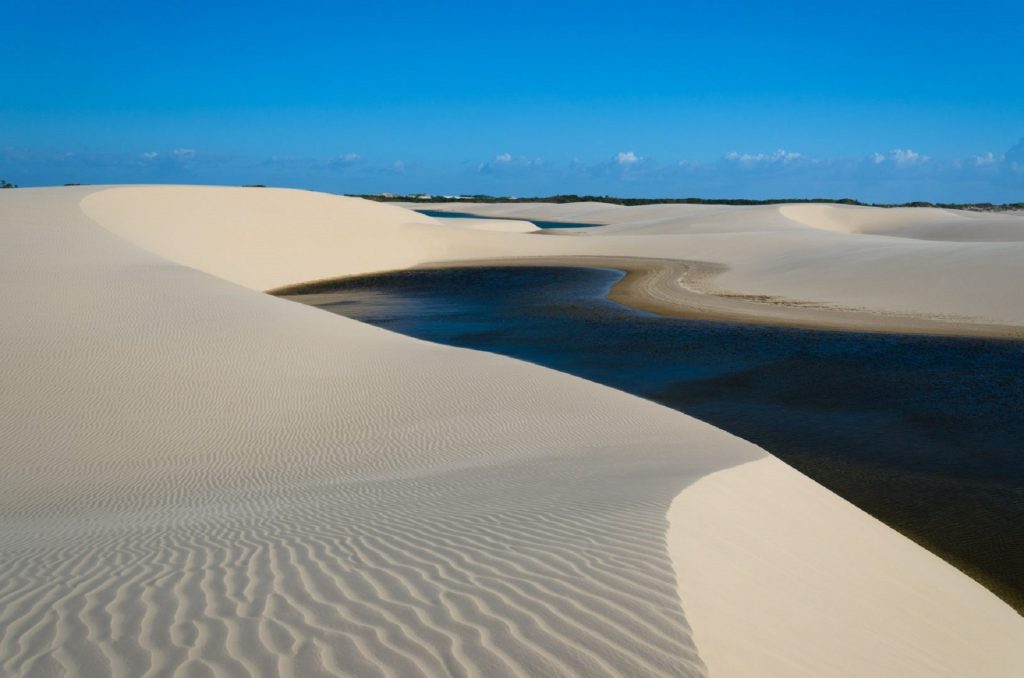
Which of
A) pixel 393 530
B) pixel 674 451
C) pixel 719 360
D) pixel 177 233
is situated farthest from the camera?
pixel 177 233

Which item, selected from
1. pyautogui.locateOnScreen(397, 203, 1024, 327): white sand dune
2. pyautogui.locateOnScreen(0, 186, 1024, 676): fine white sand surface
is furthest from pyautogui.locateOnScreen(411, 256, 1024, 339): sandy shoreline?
pyautogui.locateOnScreen(0, 186, 1024, 676): fine white sand surface

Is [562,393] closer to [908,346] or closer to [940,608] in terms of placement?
[940,608]

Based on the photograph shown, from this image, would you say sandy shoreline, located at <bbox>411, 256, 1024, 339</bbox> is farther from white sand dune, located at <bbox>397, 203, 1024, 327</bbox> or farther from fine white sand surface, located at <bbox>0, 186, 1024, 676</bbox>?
fine white sand surface, located at <bbox>0, 186, 1024, 676</bbox>

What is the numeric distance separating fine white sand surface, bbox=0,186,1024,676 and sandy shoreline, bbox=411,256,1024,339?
9828mm

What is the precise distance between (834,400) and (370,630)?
36.5ft

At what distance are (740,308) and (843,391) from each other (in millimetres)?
9679

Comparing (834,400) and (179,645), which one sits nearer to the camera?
(179,645)

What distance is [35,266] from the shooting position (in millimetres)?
18578

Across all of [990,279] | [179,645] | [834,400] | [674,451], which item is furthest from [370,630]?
[990,279]

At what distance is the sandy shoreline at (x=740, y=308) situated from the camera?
19.2 m

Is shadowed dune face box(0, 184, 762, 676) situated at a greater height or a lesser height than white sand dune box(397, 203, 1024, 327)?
lesser

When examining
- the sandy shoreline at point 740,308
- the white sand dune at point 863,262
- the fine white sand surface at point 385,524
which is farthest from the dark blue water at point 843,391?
the white sand dune at point 863,262

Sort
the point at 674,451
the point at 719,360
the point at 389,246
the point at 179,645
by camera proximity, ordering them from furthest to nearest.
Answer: the point at 389,246
the point at 719,360
the point at 674,451
the point at 179,645

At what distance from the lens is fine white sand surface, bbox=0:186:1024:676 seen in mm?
3346
